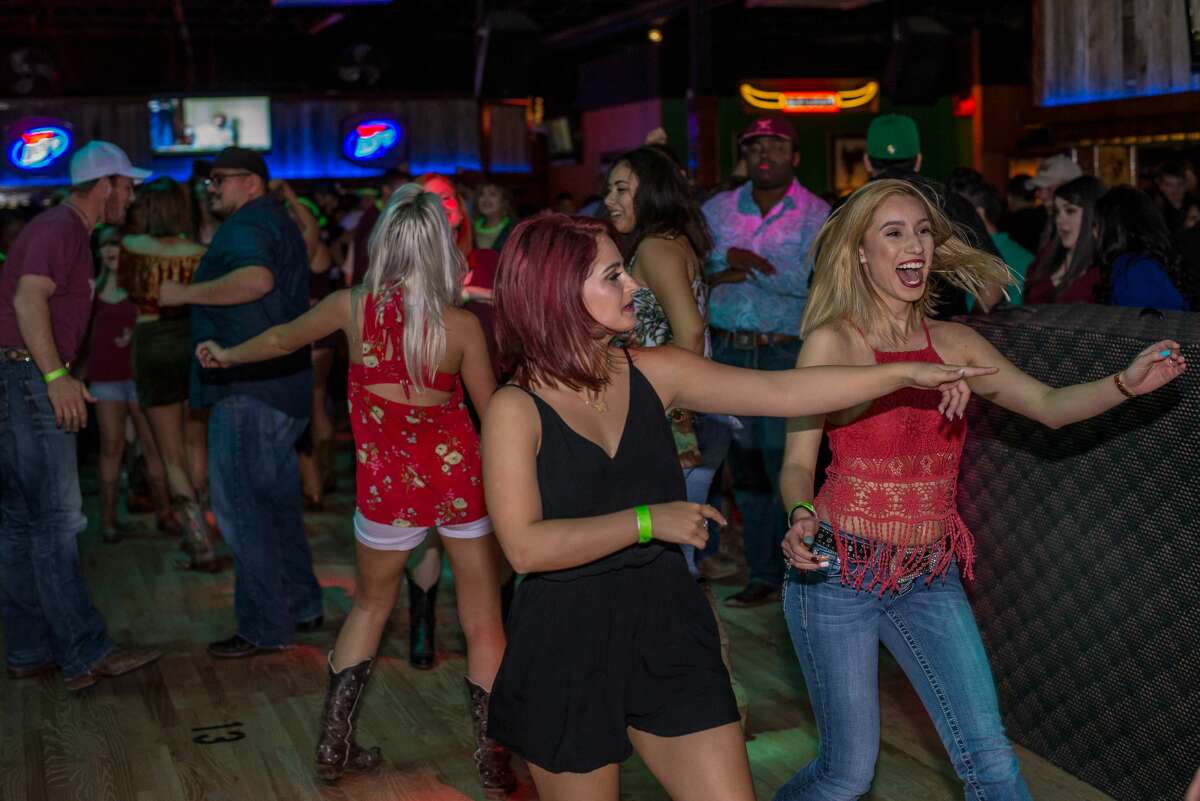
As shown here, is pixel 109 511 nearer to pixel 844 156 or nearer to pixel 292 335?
pixel 292 335

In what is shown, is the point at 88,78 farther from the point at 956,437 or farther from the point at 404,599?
the point at 956,437

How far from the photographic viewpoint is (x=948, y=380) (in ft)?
7.89

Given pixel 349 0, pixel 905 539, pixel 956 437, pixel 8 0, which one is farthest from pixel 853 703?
pixel 8 0

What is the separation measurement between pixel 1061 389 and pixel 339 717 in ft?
7.18

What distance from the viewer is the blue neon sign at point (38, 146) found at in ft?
48.1

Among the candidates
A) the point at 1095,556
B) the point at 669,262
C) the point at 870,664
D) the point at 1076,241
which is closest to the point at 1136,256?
the point at 1076,241

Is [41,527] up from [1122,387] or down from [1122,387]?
down

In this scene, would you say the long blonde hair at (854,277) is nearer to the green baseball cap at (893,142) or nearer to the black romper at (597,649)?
the black romper at (597,649)

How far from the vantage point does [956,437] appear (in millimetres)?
2787

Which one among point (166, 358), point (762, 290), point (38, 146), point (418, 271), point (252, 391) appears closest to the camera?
point (418, 271)

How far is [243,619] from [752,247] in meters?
2.37

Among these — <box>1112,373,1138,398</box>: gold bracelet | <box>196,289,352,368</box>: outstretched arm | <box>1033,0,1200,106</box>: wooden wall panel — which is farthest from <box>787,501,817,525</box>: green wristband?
<box>1033,0,1200,106</box>: wooden wall panel

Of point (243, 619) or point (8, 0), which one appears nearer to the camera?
point (243, 619)

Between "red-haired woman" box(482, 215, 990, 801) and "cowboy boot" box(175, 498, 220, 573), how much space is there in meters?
4.40
